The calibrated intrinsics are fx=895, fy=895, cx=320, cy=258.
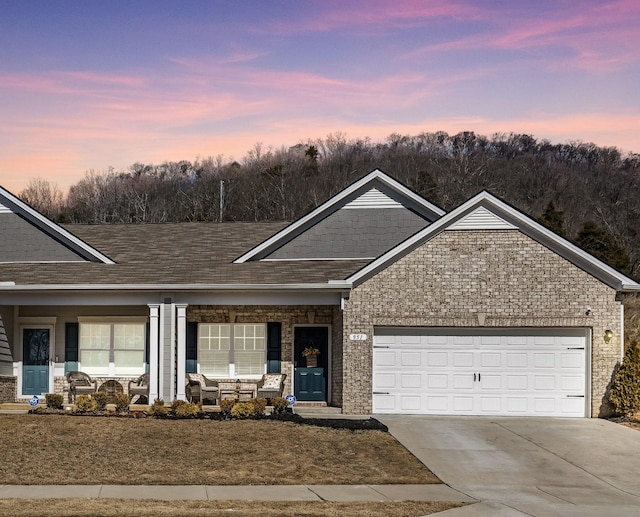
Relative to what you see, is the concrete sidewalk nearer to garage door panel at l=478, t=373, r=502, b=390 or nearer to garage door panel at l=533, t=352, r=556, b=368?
garage door panel at l=478, t=373, r=502, b=390

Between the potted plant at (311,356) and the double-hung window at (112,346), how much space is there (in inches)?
184

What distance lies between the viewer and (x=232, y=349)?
25234 millimetres

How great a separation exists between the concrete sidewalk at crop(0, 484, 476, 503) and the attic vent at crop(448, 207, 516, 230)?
30.3 ft

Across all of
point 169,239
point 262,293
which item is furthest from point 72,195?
point 262,293

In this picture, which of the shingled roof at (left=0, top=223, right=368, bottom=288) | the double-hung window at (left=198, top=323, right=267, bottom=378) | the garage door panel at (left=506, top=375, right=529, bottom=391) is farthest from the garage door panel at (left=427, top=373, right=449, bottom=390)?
the double-hung window at (left=198, top=323, right=267, bottom=378)

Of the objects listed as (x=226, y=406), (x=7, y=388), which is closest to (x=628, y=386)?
(x=226, y=406)

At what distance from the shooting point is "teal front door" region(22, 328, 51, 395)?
25.6m

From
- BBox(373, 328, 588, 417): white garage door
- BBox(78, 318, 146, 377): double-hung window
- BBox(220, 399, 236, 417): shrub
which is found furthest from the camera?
BBox(78, 318, 146, 377): double-hung window

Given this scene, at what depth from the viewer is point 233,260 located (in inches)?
1033

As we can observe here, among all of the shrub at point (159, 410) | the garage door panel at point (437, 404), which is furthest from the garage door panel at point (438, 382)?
the shrub at point (159, 410)

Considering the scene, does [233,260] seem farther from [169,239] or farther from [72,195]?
[72,195]

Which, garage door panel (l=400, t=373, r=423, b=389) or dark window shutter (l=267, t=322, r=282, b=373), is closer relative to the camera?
garage door panel (l=400, t=373, r=423, b=389)

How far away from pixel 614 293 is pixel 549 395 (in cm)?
303

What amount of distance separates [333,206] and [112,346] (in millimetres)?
7550
